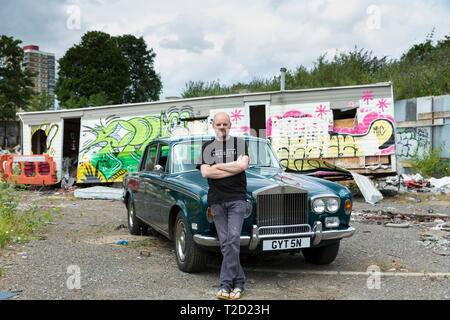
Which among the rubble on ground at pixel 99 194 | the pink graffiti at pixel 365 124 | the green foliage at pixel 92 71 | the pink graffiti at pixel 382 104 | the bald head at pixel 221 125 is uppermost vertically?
the green foliage at pixel 92 71

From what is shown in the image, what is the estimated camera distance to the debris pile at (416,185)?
12250 mm

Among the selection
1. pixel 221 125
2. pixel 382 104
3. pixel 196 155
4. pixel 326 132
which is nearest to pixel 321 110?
pixel 326 132

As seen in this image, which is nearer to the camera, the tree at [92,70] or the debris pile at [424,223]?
the debris pile at [424,223]

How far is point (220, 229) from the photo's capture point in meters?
3.90

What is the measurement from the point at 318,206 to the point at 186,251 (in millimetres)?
1586

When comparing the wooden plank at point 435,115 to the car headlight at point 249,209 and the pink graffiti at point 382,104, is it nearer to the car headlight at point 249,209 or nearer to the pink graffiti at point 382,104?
the pink graffiti at point 382,104

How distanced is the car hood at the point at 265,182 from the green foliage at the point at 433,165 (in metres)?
10.5

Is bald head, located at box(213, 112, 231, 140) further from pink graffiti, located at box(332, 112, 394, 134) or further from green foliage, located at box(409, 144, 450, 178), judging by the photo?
green foliage, located at box(409, 144, 450, 178)

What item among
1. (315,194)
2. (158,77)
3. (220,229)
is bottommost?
(220,229)

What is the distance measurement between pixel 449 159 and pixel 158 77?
39.0 metres

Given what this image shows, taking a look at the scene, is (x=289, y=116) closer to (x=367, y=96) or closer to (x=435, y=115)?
(x=367, y=96)

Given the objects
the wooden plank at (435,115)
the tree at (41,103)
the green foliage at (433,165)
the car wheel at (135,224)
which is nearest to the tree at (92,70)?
the tree at (41,103)

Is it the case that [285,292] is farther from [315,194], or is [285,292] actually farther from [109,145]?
[109,145]
